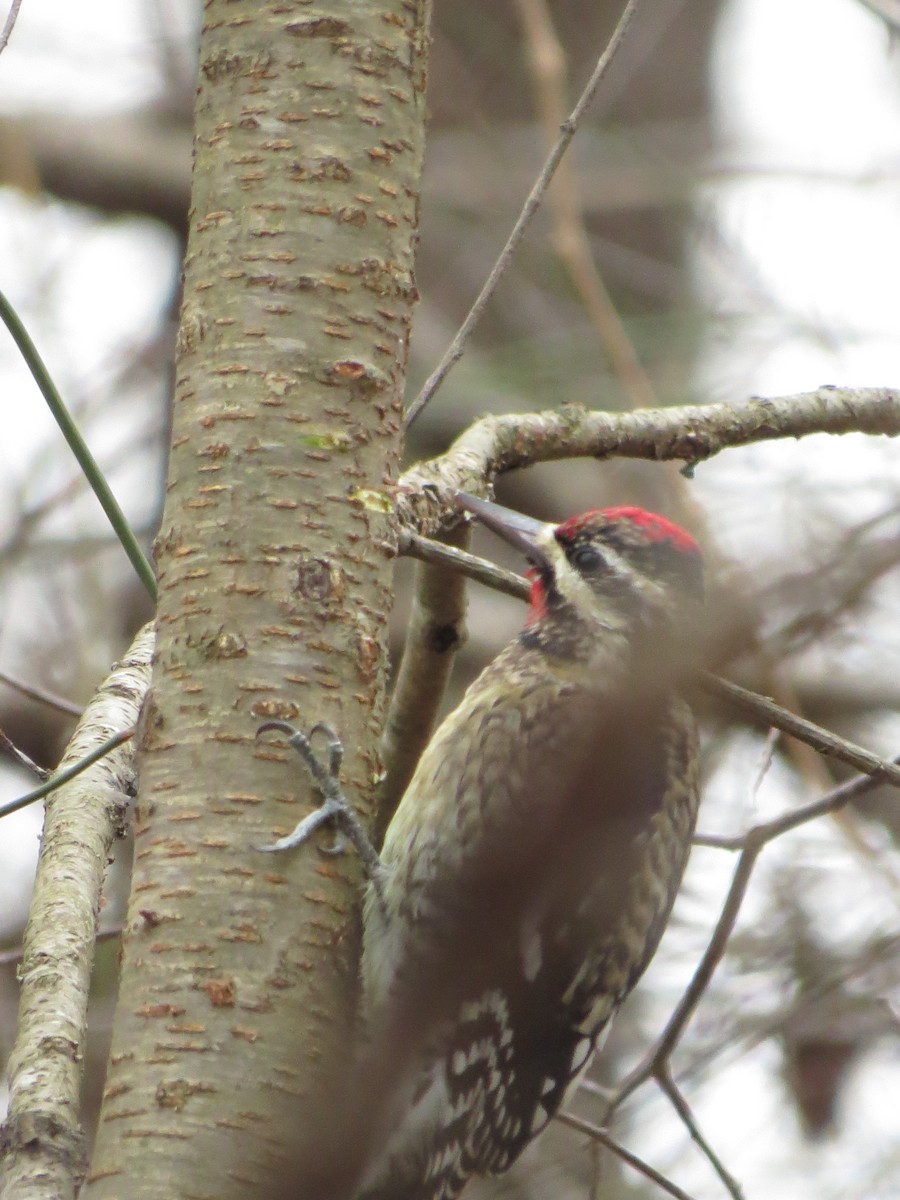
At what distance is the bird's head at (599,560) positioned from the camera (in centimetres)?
276

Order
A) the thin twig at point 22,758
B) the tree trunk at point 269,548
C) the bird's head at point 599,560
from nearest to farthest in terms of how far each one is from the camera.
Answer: the tree trunk at point 269,548 < the thin twig at point 22,758 < the bird's head at point 599,560

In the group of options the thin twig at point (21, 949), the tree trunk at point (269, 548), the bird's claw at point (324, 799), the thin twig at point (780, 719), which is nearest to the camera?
the tree trunk at point (269, 548)

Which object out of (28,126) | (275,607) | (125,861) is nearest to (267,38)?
(275,607)

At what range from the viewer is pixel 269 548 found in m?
1.94

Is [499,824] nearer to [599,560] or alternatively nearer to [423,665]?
[423,665]

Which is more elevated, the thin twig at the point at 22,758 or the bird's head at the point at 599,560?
the bird's head at the point at 599,560

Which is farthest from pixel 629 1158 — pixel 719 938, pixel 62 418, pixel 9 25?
pixel 9 25

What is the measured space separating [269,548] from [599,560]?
1.12 m

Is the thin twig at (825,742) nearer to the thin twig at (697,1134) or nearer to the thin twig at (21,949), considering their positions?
the thin twig at (697,1134)

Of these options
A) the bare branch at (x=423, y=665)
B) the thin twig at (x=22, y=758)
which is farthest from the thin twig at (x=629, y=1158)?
the thin twig at (x=22, y=758)

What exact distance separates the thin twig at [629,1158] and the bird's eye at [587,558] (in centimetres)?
101

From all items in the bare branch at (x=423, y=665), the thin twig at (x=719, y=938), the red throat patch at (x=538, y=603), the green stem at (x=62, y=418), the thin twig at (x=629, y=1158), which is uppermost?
the red throat patch at (x=538, y=603)

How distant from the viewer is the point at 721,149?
6.52 metres

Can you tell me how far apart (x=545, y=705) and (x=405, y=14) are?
3.85ft
